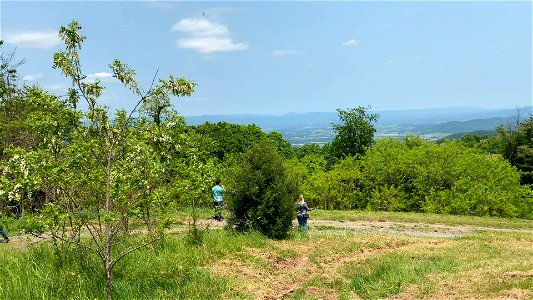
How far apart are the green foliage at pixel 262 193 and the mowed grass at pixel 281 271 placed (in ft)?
3.02

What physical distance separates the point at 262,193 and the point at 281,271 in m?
3.83

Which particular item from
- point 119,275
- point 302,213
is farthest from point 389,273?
point 302,213

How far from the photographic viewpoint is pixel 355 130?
1818 inches

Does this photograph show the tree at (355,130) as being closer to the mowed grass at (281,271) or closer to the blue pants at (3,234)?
the mowed grass at (281,271)

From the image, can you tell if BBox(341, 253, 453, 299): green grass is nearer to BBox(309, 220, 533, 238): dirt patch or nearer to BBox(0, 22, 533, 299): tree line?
BBox(0, 22, 533, 299): tree line

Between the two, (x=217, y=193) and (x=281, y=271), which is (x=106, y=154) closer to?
(x=281, y=271)

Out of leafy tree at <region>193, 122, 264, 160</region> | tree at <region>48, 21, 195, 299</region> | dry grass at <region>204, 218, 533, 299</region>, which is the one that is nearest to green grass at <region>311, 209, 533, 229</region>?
dry grass at <region>204, 218, 533, 299</region>

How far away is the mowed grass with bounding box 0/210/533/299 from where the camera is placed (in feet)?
29.2

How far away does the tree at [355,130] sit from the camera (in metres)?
45.9

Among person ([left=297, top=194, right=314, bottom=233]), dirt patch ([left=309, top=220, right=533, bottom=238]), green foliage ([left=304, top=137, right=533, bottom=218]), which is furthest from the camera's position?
green foliage ([left=304, top=137, right=533, bottom=218])

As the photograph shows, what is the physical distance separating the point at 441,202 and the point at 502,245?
699 inches

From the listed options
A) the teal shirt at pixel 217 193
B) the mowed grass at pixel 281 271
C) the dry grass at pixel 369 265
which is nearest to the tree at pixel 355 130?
the teal shirt at pixel 217 193

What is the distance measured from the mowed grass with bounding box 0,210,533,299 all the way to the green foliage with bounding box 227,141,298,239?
92 centimetres

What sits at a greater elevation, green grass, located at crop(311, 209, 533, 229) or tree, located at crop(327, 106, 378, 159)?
tree, located at crop(327, 106, 378, 159)
